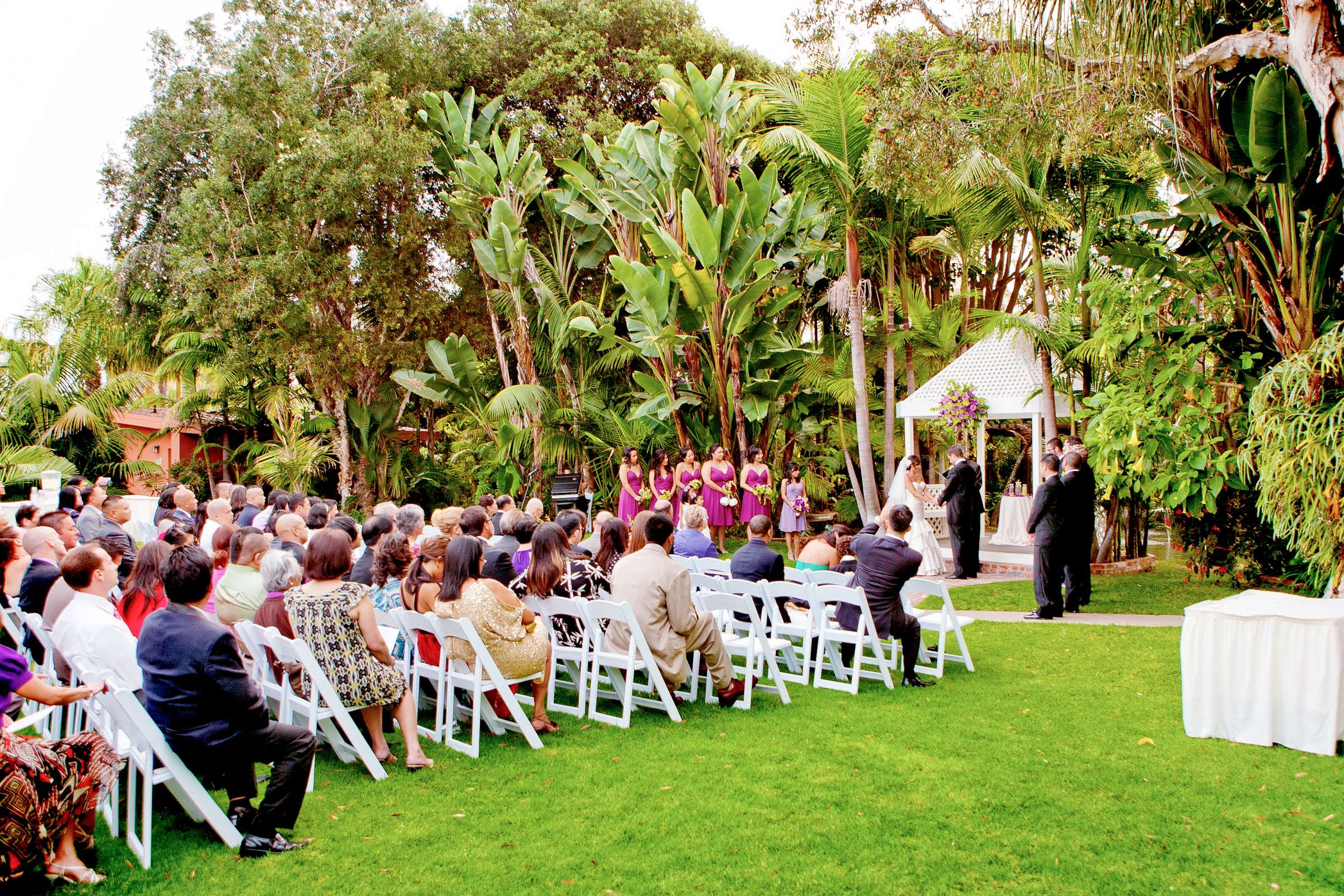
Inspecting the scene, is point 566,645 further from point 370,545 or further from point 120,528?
point 120,528

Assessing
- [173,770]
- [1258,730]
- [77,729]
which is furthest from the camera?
[1258,730]

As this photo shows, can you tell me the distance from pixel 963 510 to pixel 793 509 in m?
2.92

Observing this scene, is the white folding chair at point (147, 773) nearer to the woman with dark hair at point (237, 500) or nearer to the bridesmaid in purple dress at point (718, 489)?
the woman with dark hair at point (237, 500)

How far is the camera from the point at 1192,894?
358 centimetres

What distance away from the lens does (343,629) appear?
4.85m

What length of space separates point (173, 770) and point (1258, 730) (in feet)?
18.3

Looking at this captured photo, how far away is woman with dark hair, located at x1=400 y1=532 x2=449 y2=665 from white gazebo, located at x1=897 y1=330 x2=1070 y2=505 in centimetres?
872

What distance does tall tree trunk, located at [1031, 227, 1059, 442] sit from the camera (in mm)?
12578

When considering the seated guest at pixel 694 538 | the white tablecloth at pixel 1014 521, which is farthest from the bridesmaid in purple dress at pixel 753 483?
the seated guest at pixel 694 538

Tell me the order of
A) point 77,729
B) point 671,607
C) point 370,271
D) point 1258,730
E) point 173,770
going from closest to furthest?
1. point 173,770
2. point 77,729
3. point 1258,730
4. point 671,607
5. point 370,271

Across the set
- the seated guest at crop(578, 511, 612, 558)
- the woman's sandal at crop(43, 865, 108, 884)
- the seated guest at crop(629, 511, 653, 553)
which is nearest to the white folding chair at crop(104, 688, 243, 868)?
the woman's sandal at crop(43, 865, 108, 884)

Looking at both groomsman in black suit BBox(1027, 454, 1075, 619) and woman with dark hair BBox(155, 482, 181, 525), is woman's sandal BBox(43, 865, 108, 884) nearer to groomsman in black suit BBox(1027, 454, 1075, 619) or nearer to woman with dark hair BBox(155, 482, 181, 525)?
woman with dark hair BBox(155, 482, 181, 525)

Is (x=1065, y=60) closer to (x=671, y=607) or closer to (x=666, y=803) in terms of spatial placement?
(x=671, y=607)

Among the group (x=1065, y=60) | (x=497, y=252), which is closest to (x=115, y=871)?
(x=1065, y=60)
